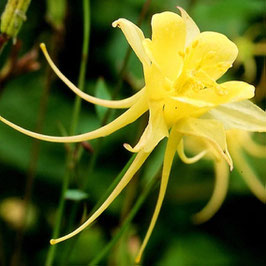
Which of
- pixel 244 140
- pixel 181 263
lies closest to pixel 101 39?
pixel 244 140

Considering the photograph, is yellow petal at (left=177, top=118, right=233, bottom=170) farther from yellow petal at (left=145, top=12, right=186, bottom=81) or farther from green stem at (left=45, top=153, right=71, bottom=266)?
green stem at (left=45, top=153, right=71, bottom=266)

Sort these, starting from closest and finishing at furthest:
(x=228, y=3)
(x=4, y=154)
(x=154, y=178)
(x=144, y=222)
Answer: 1. (x=154, y=178)
2. (x=228, y=3)
3. (x=144, y=222)
4. (x=4, y=154)

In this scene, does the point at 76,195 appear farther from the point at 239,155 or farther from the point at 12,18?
the point at 239,155

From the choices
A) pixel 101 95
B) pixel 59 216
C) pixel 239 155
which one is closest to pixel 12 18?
pixel 101 95

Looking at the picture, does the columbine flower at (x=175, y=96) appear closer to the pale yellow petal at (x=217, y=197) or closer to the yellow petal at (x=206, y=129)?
the yellow petal at (x=206, y=129)

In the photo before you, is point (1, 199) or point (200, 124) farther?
point (1, 199)

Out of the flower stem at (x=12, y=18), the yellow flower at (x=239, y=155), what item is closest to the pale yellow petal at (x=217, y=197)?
the yellow flower at (x=239, y=155)

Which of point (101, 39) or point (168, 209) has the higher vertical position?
point (101, 39)

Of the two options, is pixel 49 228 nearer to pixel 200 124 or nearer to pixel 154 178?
pixel 154 178
